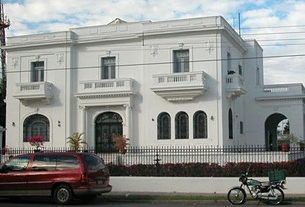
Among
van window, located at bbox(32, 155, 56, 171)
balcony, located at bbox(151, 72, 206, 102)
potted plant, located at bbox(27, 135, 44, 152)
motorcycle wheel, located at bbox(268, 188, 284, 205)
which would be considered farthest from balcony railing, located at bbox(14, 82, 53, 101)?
motorcycle wheel, located at bbox(268, 188, 284, 205)

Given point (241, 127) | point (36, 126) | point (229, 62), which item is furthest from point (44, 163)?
point (241, 127)

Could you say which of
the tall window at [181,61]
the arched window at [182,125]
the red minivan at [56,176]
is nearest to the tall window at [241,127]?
the arched window at [182,125]

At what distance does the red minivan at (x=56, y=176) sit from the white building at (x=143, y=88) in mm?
17602

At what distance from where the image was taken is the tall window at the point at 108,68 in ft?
126

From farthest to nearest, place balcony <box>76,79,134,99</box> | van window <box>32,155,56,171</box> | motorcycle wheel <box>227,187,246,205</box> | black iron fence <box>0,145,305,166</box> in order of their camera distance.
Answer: balcony <box>76,79,134,99</box>, black iron fence <box>0,145,305,166</box>, van window <box>32,155,56,171</box>, motorcycle wheel <box>227,187,246,205</box>

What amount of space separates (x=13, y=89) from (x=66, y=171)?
943 inches

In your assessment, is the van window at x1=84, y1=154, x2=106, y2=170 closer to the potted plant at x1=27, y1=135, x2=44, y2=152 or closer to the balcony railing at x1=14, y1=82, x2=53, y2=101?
the potted plant at x1=27, y1=135, x2=44, y2=152

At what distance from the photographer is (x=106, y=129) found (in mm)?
38125

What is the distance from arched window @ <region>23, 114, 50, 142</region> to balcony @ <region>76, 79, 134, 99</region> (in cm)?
374

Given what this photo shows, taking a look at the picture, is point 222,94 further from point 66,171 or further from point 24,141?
point 66,171

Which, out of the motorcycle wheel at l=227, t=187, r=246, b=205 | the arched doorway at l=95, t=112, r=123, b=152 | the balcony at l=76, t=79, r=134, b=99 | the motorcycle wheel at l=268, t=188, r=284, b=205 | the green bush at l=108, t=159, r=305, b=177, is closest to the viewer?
the motorcycle wheel at l=268, t=188, r=284, b=205

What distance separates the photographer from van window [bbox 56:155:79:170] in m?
17.5

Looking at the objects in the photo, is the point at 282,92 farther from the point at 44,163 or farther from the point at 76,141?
the point at 44,163

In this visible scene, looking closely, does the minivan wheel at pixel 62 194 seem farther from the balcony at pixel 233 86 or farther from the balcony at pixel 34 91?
the balcony at pixel 34 91
